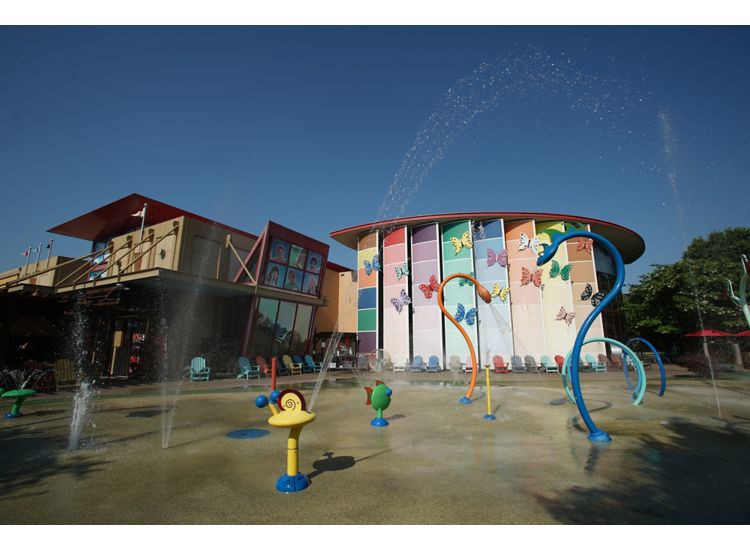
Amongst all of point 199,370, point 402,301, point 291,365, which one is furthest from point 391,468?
point 402,301

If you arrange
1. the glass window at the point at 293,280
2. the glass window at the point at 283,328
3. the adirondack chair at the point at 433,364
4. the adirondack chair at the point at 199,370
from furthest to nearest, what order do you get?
the adirondack chair at the point at 433,364 < the glass window at the point at 293,280 < the glass window at the point at 283,328 < the adirondack chair at the point at 199,370

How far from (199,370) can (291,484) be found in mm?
16896

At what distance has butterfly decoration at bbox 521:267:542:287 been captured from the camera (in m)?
27.1

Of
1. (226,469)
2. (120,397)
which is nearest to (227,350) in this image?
(120,397)

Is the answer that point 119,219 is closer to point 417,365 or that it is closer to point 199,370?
point 199,370

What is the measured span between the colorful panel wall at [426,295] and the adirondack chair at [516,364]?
4.85 metres

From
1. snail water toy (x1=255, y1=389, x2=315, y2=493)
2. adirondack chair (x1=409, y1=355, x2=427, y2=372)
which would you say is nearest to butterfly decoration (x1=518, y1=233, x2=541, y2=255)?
adirondack chair (x1=409, y1=355, x2=427, y2=372)

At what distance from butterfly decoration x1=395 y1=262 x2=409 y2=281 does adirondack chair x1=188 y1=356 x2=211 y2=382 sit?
15.6 m

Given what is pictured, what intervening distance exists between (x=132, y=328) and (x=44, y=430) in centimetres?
1379

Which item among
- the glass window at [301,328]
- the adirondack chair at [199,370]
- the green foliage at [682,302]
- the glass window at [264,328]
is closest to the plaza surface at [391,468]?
the adirondack chair at [199,370]

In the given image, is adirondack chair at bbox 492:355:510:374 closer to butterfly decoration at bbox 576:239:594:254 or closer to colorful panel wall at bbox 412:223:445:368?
colorful panel wall at bbox 412:223:445:368

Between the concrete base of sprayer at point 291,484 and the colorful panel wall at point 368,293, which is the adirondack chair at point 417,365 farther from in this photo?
the concrete base of sprayer at point 291,484

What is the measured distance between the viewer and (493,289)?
27.5 m

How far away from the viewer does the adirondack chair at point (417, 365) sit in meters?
26.8
